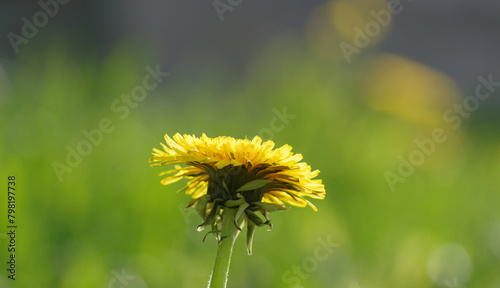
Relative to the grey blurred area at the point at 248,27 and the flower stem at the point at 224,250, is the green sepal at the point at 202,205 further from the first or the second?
the grey blurred area at the point at 248,27

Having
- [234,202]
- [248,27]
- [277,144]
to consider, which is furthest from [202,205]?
[248,27]

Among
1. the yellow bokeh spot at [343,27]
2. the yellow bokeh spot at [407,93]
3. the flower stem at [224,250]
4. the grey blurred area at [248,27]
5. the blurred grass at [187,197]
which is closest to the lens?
the flower stem at [224,250]

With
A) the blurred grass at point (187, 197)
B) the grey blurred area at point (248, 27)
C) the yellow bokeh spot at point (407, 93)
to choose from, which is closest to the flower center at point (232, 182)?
the blurred grass at point (187, 197)

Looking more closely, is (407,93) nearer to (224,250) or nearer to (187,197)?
(187,197)

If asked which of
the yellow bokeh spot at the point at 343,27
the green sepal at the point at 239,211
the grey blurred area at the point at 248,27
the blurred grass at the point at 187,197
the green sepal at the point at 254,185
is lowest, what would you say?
the green sepal at the point at 239,211

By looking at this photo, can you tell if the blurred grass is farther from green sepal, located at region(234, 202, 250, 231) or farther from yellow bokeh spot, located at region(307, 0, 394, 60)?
green sepal, located at region(234, 202, 250, 231)
